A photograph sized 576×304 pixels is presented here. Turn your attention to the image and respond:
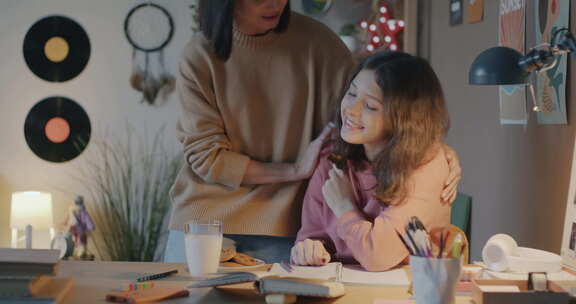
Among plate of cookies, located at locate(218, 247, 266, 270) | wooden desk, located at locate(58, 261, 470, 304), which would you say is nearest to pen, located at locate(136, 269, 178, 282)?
wooden desk, located at locate(58, 261, 470, 304)

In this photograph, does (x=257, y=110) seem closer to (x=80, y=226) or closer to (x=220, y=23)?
(x=220, y=23)

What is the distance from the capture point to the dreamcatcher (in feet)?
15.4

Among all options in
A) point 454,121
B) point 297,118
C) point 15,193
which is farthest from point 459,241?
point 15,193

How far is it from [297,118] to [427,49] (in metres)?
1.99

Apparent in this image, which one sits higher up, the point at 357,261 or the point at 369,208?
the point at 369,208

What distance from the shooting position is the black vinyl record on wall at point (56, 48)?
471 cm

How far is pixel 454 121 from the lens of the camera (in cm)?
323

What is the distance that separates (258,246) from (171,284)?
66 centimetres

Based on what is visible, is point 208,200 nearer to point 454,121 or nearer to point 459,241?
point 459,241

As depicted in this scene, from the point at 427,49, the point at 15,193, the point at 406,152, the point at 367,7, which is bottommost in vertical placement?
the point at 15,193

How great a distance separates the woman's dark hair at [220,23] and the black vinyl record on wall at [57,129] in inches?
113

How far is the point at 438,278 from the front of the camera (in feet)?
4.03

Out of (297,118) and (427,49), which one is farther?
(427,49)

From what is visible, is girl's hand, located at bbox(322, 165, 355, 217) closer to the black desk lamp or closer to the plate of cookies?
the plate of cookies
